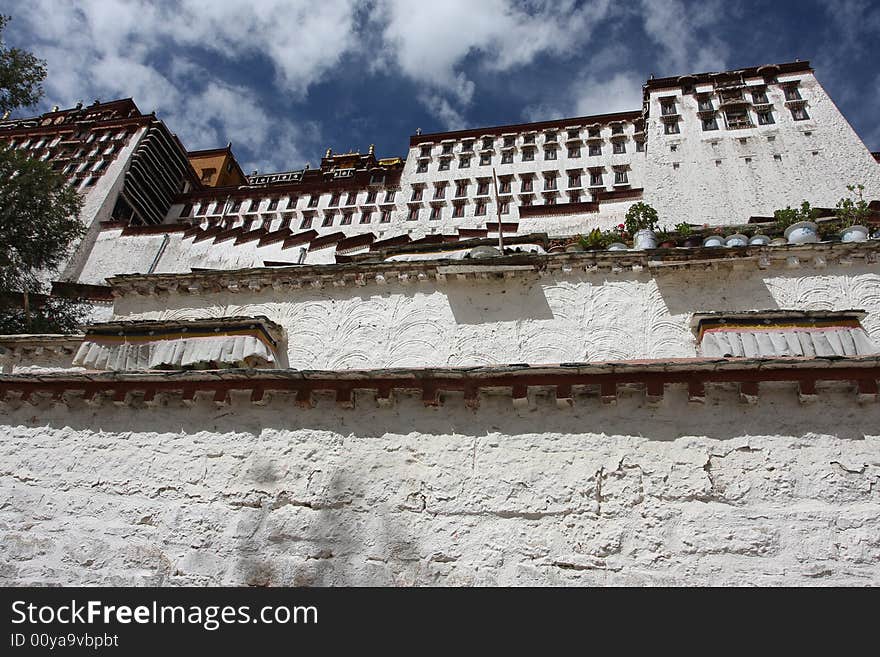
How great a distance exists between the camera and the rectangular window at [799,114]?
90.1ft

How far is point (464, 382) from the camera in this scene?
5.73 metres

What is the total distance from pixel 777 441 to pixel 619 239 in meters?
8.83

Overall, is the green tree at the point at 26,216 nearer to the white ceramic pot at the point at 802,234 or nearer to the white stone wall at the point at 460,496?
the white stone wall at the point at 460,496

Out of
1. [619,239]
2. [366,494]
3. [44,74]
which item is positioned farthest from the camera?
[44,74]

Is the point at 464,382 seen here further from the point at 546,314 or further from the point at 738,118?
the point at 738,118

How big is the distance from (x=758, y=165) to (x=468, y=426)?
2544cm

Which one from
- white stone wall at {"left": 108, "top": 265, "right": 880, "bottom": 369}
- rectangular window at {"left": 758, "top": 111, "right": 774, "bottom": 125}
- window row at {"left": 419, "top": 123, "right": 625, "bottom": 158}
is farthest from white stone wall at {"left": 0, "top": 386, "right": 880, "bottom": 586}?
window row at {"left": 419, "top": 123, "right": 625, "bottom": 158}

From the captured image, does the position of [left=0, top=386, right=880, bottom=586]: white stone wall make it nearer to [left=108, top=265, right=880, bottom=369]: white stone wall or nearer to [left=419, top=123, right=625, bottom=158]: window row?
[left=108, top=265, right=880, bottom=369]: white stone wall

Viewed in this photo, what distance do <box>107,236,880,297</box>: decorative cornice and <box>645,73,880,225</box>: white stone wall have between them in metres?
16.6

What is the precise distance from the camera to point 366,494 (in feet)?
17.8

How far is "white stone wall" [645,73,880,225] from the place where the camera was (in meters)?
24.7
